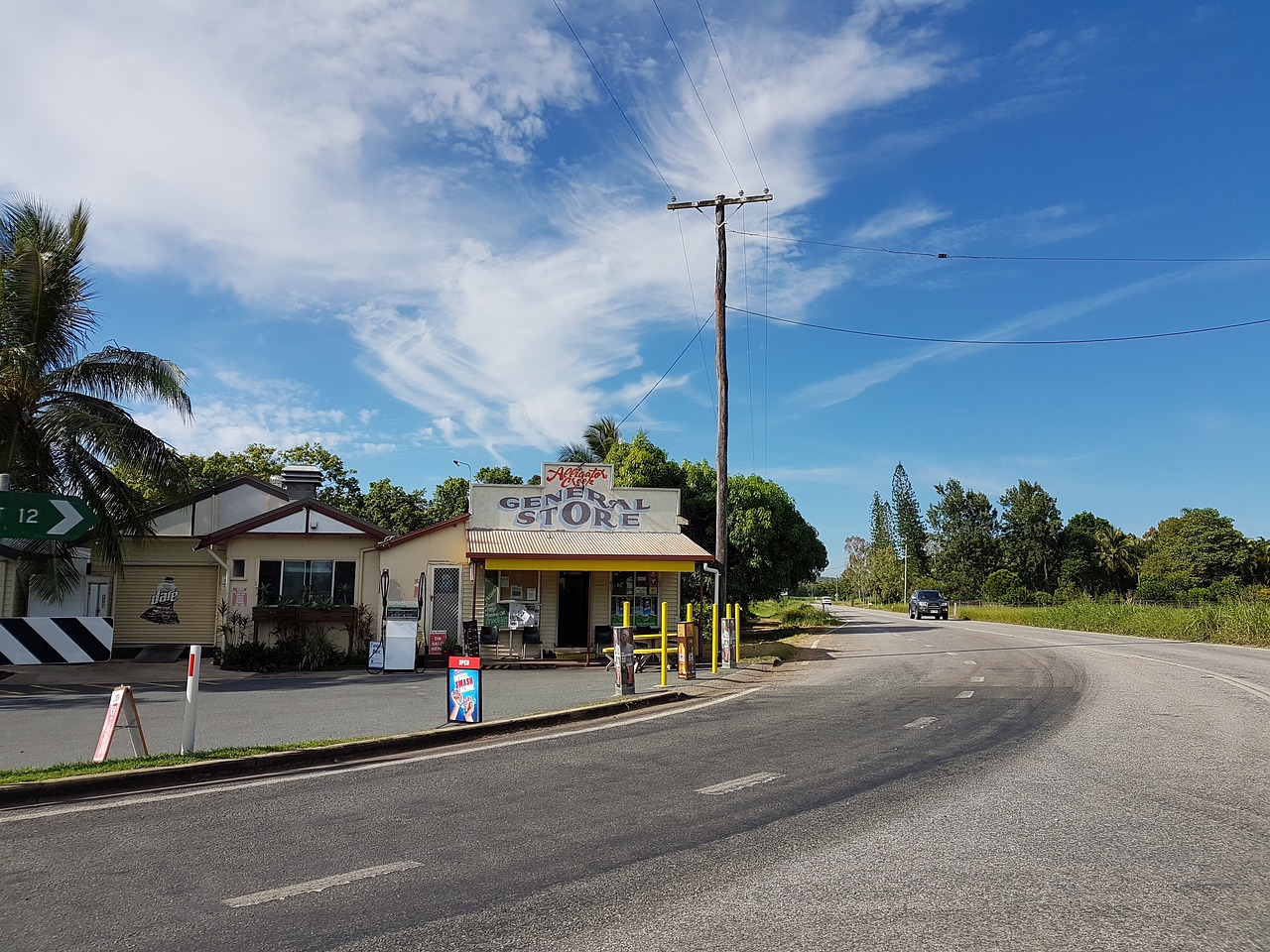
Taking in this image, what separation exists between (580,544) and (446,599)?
3506 millimetres

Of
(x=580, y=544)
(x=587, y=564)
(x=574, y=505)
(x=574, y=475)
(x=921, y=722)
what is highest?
(x=574, y=475)

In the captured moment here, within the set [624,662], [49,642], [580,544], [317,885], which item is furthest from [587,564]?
[317,885]

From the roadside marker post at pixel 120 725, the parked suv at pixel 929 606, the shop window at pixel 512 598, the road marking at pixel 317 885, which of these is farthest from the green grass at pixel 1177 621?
the roadside marker post at pixel 120 725

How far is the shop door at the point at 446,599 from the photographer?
73.2 ft

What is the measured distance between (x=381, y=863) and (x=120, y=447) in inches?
669

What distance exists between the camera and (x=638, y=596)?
78.1ft

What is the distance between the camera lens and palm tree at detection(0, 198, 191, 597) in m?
18.8

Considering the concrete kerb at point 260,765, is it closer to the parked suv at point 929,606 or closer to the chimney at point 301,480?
the chimney at point 301,480

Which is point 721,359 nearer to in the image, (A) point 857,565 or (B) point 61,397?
(B) point 61,397

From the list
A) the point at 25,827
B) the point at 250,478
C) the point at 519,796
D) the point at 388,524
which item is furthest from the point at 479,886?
the point at 388,524

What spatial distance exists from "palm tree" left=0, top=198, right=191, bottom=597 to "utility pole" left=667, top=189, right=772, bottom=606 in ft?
40.3

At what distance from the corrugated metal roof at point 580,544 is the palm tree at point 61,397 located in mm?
7180

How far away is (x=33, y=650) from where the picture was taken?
11438 millimetres

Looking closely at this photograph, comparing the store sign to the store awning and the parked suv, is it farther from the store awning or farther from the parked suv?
the parked suv
